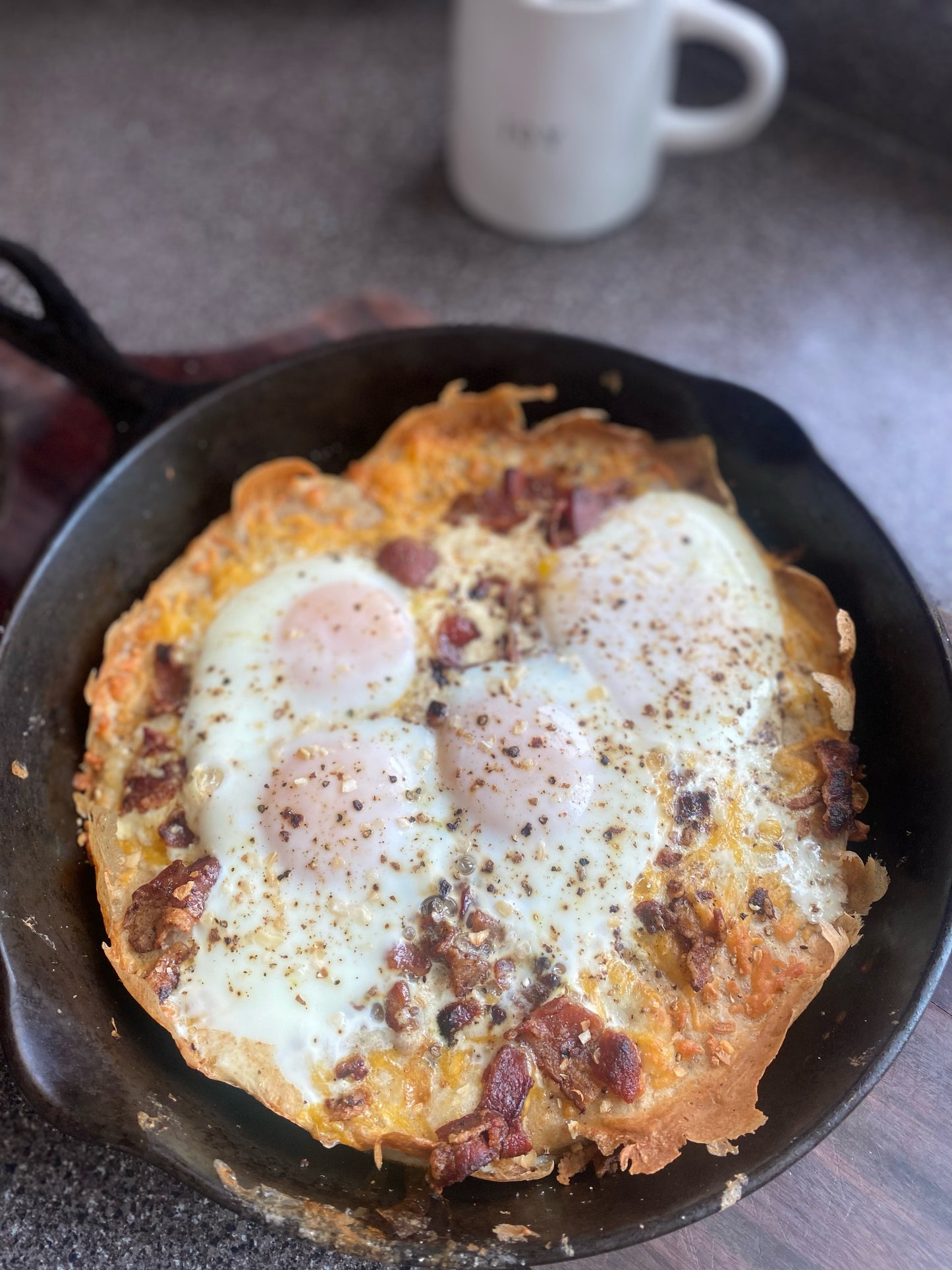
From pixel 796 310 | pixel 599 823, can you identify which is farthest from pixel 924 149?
pixel 599 823

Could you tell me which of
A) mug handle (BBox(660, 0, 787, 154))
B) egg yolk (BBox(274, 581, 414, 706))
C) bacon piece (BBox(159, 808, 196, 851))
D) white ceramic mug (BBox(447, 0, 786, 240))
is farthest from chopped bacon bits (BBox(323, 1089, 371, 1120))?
mug handle (BBox(660, 0, 787, 154))

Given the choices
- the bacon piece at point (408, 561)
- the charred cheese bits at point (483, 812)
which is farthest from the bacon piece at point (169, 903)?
the bacon piece at point (408, 561)

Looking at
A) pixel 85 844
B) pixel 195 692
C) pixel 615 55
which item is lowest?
pixel 85 844

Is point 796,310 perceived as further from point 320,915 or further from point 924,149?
→ point 320,915

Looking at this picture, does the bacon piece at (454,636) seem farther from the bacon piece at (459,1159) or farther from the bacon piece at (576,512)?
the bacon piece at (459,1159)

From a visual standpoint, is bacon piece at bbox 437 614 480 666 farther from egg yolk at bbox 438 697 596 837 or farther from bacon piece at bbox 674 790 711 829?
bacon piece at bbox 674 790 711 829

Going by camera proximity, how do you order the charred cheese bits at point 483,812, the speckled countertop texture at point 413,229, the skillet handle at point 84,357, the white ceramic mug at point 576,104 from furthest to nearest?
the speckled countertop texture at point 413,229 < the white ceramic mug at point 576,104 < the skillet handle at point 84,357 < the charred cheese bits at point 483,812

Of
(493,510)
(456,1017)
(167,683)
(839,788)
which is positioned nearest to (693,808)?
(839,788)
